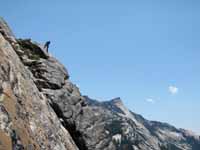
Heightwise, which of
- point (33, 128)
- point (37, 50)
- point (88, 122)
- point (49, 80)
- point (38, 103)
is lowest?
point (33, 128)

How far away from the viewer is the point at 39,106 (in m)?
15.1

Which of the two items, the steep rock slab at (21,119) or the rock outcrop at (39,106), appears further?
the rock outcrop at (39,106)

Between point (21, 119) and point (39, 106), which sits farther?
point (39, 106)

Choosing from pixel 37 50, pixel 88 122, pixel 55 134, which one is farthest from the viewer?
pixel 37 50

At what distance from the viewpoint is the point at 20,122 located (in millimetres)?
10914

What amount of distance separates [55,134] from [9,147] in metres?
6.24

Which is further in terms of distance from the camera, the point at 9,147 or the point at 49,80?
the point at 49,80

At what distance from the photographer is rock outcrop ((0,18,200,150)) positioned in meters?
10.6

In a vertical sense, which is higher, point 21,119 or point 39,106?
point 39,106

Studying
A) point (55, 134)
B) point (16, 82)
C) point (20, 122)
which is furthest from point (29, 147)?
point (55, 134)

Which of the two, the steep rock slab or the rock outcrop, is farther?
the rock outcrop

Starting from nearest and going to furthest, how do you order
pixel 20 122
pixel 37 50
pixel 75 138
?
pixel 20 122 → pixel 75 138 → pixel 37 50

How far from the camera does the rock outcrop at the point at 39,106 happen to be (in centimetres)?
1056

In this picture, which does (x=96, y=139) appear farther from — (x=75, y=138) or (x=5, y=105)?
(x=5, y=105)
